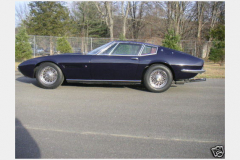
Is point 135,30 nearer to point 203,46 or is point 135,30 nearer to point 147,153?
point 203,46

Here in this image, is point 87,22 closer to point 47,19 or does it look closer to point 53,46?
point 47,19

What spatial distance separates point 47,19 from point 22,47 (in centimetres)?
1757

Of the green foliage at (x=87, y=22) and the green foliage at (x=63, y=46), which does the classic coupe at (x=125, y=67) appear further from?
the green foliage at (x=87, y=22)

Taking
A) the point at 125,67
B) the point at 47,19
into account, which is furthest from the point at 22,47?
the point at 47,19

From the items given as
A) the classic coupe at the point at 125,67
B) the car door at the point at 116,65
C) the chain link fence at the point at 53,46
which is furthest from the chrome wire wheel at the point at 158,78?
the chain link fence at the point at 53,46

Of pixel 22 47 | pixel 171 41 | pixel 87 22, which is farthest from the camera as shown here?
pixel 87 22

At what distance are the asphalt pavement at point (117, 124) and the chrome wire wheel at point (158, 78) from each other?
277mm

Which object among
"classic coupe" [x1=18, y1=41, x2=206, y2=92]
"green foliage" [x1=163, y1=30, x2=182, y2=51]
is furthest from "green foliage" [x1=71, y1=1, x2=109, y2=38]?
"classic coupe" [x1=18, y1=41, x2=206, y2=92]

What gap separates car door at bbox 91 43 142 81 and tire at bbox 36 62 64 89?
951 mm

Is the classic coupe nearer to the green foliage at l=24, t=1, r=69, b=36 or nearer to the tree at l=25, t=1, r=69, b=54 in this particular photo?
the tree at l=25, t=1, r=69, b=54

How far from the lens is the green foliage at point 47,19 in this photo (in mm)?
32688

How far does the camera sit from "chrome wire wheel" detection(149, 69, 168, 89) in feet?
19.7

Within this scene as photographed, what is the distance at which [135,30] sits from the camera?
43781 millimetres

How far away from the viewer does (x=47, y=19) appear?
3272 centimetres
